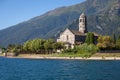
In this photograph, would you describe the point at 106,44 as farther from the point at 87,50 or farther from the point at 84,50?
the point at 87,50

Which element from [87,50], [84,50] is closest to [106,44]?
[84,50]

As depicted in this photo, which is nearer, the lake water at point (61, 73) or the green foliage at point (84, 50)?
the lake water at point (61, 73)

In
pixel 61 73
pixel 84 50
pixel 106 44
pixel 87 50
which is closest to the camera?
pixel 61 73

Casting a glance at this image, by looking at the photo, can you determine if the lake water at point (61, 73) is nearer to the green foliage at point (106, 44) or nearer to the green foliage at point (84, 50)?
the green foliage at point (84, 50)

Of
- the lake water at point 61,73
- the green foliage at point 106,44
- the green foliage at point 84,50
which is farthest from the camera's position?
the green foliage at point 106,44

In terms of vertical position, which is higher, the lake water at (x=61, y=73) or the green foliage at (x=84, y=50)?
the green foliage at (x=84, y=50)

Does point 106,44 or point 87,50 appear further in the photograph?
point 106,44

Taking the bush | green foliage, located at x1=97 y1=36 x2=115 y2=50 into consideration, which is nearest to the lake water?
the bush

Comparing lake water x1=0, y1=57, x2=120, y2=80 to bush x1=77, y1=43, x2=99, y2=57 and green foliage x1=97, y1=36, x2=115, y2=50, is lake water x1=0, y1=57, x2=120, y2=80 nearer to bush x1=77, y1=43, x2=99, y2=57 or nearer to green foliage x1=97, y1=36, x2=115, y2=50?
bush x1=77, y1=43, x2=99, y2=57

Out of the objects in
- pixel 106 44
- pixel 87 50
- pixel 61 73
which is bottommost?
pixel 61 73

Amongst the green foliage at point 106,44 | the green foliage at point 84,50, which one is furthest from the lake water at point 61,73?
the green foliage at point 106,44

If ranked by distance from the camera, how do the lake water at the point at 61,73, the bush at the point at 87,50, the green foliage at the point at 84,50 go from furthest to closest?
1. the bush at the point at 87,50
2. the green foliage at the point at 84,50
3. the lake water at the point at 61,73

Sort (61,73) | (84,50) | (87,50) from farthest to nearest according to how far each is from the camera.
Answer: (84,50)
(87,50)
(61,73)

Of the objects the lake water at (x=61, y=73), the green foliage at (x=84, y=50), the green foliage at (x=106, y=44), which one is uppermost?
the green foliage at (x=106, y=44)
